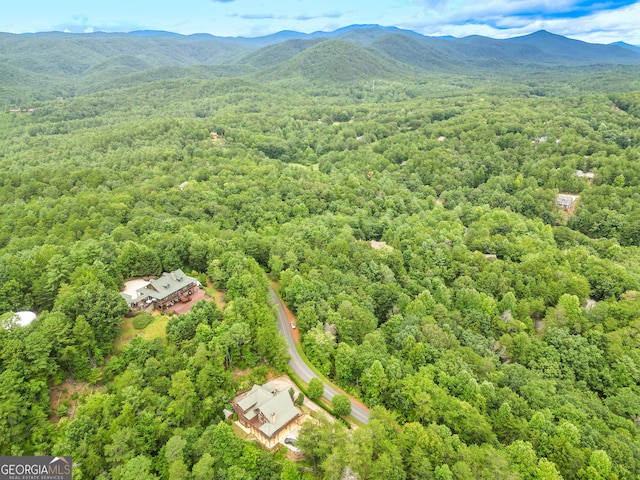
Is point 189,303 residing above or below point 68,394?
above

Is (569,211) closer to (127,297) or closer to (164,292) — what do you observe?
(164,292)

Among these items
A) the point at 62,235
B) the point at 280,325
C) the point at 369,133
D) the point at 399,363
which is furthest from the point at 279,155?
the point at 399,363

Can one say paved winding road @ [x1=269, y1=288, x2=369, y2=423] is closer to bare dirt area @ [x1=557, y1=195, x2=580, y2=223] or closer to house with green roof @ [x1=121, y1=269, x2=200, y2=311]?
house with green roof @ [x1=121, y1=269, x2=200, y2=311]

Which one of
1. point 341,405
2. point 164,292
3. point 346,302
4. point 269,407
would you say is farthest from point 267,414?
point 164,292

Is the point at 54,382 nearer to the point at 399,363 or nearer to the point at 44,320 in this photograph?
the point at 44,320

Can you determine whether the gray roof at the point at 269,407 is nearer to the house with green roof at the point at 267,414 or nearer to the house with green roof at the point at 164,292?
the house with green roof at the point at 267,414

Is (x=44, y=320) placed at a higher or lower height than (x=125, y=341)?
higher
